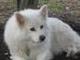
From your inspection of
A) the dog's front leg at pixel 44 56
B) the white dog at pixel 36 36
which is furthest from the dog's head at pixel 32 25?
the dog's front leg at pixel 44 56

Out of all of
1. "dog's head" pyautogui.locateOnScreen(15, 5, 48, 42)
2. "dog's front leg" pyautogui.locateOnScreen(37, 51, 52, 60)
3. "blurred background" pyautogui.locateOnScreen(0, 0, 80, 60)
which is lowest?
"dog's front leg" pyautogui.locateOnScreen(37, 51, 52, 60)

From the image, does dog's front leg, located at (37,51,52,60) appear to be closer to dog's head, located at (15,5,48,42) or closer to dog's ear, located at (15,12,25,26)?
dog's head, located at (15,5,48,42)

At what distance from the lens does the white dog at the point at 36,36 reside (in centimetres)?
393

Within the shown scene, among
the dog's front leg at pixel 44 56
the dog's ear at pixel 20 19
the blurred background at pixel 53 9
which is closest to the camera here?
the dog's ear at pixel 20 19

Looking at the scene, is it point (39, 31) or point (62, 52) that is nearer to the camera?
point (39, 31)

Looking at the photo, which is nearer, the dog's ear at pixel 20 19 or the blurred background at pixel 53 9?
the dog's ear at pixel 20 19

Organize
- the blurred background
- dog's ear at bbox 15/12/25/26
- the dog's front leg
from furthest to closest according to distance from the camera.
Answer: the blurred background → the dog's front leg → dog's ear at bbox 15/12/25/26

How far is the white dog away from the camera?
3932 mm

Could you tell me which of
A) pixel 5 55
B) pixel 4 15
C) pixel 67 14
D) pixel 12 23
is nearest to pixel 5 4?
pixel 4 15

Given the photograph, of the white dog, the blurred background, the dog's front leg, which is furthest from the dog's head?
the blurred background

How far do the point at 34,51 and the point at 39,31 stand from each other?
451 mm

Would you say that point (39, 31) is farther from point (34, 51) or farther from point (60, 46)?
point (60, 46)

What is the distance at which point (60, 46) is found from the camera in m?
4.91

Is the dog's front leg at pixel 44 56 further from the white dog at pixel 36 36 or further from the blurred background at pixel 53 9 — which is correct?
the blurred background at pixel 53 9
